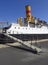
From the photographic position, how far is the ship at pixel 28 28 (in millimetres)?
24413

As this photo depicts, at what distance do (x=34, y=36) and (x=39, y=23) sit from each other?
7106mm

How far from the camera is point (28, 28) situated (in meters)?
28.0

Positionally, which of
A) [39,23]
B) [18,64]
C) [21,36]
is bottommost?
[18,64]

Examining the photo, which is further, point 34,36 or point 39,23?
point 39,23

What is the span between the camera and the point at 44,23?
3419 centimetres

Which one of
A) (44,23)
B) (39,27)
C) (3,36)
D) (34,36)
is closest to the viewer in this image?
(3,36)

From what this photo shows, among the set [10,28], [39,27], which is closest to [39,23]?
[39,27]

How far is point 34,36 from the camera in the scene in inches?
1000

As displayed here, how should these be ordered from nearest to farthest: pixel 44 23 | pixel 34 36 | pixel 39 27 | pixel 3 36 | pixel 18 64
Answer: pixel 18 64, pixel 3 36, pixel 34 36, pixel 39 27, pixel 44 23

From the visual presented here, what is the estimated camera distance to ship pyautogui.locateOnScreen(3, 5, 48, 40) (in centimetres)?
2441

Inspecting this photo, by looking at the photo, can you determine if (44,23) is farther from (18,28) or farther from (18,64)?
(18,64)

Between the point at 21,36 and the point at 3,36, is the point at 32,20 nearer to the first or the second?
the point at 21,36

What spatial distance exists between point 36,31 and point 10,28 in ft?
20.1

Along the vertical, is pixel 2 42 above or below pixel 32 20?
below
